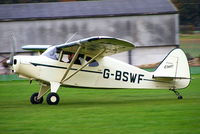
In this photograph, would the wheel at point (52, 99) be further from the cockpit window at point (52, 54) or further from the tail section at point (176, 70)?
the tail section at point (176, 70)

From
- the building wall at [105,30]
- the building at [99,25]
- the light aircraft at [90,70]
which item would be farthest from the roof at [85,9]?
the light aircraft at [90,70]

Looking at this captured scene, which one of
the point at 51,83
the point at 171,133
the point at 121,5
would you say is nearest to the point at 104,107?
the point at 51,83

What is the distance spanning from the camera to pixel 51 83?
1705cm

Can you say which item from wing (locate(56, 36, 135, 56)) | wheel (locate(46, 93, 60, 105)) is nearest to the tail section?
wing (locate(56, 36, 135, 56))

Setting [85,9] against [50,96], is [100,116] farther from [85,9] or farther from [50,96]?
[85,9]

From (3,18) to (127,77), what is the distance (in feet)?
77.5

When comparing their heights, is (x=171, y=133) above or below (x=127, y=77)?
below

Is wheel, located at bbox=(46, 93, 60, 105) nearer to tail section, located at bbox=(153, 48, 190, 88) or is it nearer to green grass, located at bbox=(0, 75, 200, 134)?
green grass, located at bbox=(0, 75, 200, 134)

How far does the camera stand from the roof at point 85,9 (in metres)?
40.1

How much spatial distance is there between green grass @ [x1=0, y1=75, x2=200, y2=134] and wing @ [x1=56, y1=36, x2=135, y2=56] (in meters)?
1.82

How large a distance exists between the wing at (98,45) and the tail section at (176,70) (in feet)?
6.70

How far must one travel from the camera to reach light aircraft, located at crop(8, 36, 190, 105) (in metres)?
16.7

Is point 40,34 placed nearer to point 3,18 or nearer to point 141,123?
point 3,18

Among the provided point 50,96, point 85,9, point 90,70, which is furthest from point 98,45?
point 85,9
